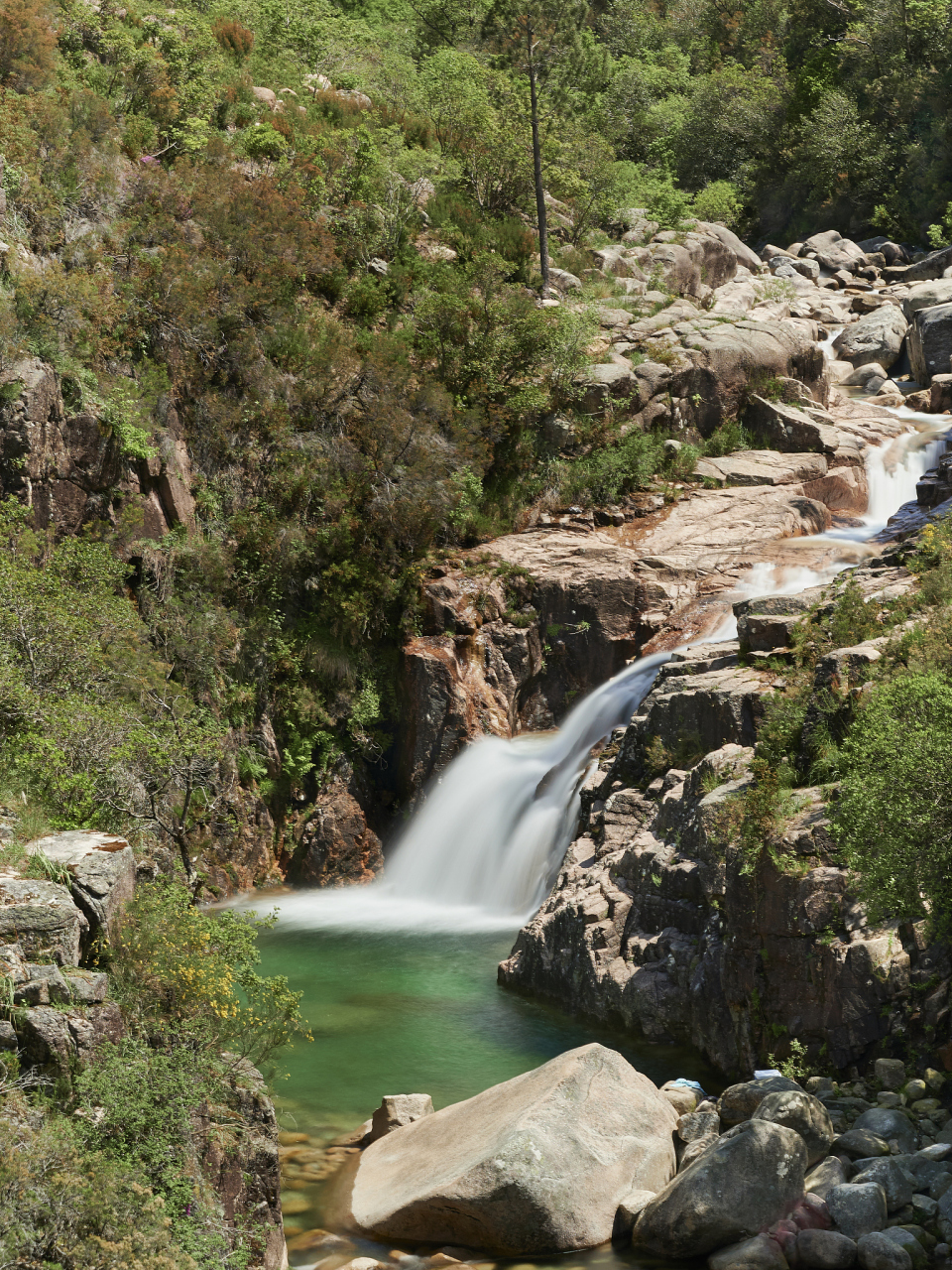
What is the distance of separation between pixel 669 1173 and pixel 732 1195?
1.15 meters

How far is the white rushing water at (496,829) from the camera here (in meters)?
17.7

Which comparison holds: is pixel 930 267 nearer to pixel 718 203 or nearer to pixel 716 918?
pixel 718 203

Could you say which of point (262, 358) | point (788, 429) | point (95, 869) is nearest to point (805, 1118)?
point (95, 869)

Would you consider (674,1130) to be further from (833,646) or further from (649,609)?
(649,609)

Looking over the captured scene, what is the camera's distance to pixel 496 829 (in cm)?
1877

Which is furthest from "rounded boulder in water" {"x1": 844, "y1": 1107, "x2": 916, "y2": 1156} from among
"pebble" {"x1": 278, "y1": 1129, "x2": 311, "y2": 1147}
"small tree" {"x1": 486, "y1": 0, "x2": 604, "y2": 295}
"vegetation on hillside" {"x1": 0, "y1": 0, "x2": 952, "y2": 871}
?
"small tree" {"x1": 486, "y1": 0, "x2": 604, "y2": 295}

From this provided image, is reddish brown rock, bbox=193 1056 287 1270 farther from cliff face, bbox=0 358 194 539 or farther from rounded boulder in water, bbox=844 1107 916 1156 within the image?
cliff face, bbox=0 358 194 539

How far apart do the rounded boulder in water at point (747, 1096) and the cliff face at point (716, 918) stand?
96 centimetres

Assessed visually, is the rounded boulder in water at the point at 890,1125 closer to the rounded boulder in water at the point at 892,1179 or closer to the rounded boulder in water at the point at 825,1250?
the rounded boulder in water at the point at 892,1179

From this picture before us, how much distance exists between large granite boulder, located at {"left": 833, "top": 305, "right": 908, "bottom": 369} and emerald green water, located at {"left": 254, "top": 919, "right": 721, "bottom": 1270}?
25.4 m

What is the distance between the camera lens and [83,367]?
2017 cm

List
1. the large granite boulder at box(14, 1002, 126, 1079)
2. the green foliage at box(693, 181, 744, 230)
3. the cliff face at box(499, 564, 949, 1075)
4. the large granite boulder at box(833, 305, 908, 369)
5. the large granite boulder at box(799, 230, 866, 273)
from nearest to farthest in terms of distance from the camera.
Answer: the large granite boulder at box(14, 1002, 126, 1079) < the cliff face at box(499, 564, 949, 1075) < the large granite boulder at box(833, 305, 908, 369) < the green foliage at box(693, 181, 744, 230) < the large granite boulder at box(799, 230, 866, 273)

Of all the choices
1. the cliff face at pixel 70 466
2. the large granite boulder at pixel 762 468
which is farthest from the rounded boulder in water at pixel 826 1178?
the large granite boulder at pixel 762 468

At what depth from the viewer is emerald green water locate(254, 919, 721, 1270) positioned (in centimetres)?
1186
